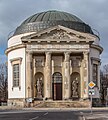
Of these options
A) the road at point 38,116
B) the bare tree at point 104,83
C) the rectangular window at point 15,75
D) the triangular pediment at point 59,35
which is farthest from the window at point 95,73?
the road at point 38,116

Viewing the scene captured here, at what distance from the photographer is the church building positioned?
6144cm

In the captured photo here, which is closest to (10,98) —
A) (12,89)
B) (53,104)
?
(12,89)

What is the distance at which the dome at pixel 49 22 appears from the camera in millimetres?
67750

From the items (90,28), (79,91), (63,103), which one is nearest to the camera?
(63,103)

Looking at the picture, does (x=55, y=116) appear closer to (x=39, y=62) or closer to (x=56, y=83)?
(x=39, y=62)

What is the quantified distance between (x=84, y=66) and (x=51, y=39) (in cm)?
724

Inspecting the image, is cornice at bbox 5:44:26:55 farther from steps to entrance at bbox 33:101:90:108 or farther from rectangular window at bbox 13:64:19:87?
steps to entrance at bbox 33:101:90:108

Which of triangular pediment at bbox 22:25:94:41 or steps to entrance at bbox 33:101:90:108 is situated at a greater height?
triangular pediment at bbox 22:25:94:41

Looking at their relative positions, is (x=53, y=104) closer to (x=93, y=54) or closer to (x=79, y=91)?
(x=79, y=91)

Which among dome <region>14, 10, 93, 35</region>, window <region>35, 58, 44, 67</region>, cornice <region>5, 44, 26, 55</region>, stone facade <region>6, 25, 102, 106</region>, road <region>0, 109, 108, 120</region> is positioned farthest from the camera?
dome <region>14, 10, 93, 35</region>

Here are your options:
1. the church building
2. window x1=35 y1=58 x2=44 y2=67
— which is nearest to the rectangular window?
the church building

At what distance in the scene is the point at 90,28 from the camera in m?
71.5

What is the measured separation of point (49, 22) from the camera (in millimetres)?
68312

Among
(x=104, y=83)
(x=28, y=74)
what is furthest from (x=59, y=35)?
(x=104, y=83)
